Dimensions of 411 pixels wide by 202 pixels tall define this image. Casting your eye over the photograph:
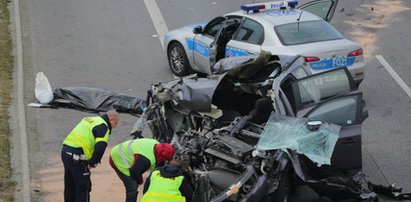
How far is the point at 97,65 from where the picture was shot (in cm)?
1485

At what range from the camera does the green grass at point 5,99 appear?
382 inches

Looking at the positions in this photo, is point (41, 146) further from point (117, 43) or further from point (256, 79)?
point (117, 43)

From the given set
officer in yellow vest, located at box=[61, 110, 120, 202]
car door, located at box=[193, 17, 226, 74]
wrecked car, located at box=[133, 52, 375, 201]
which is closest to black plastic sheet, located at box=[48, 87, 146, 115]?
car door, located at box=[193, 17, 226, 74]

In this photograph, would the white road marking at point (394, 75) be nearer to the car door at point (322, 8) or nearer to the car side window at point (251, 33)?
the car door at point (322, 8)

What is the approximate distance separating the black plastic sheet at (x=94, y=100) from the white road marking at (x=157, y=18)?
378 centimetres

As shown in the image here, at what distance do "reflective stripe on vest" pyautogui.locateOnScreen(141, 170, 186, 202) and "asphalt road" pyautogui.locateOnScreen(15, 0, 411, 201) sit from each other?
2061 mm

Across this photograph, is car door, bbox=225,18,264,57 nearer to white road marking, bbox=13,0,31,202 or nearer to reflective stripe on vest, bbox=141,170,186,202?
white road marking, bbox=13,0,31,202

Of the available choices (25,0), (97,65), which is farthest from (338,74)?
(25,0)

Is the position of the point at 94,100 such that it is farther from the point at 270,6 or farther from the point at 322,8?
the point at 322,8

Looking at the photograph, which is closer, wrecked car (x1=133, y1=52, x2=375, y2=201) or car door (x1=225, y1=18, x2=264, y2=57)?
wrecked car (x1=133, y1=52, x2=375, y2=201)

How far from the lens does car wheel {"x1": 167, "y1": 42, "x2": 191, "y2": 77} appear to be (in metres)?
14.0

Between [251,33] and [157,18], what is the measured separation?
5818 millimetres

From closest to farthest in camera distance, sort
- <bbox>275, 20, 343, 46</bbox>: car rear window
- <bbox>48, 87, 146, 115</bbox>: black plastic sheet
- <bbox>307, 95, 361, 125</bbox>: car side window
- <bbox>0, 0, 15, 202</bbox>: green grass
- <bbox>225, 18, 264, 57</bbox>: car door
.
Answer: <bbox>307, 95, 361, 125</bbox>: car side window
<bbox>0, 0, 15, 202</bbox>: green grass
<bbox>275, 20, 343, 46</bbox>: car rear window
<bbox>225, 18, 264, 57</bbox>: car door
<bbox>48, 87, 146, 115</bbox>: black plastic sheet

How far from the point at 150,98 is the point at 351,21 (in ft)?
28.1
